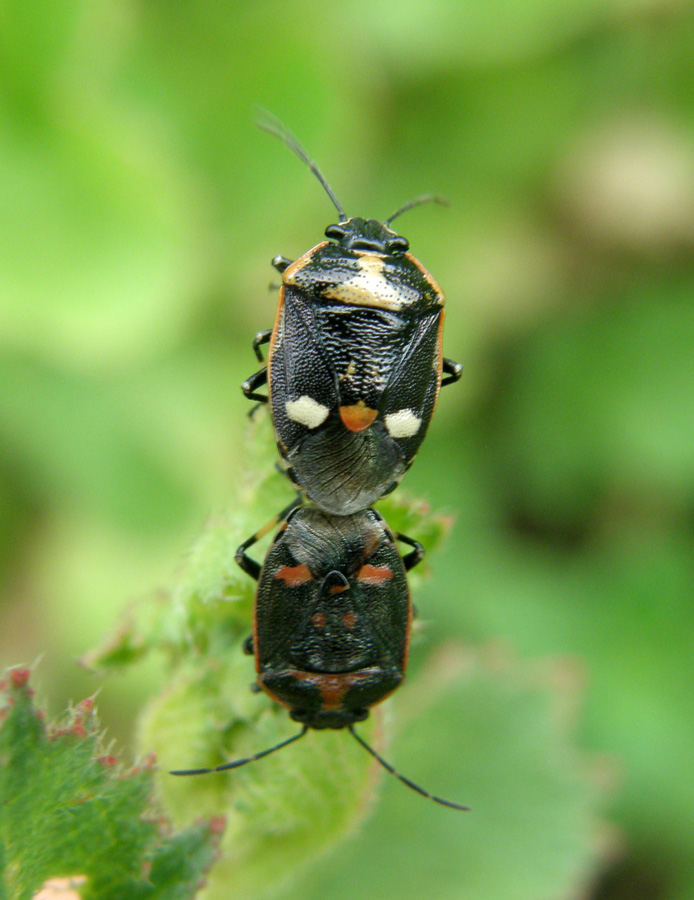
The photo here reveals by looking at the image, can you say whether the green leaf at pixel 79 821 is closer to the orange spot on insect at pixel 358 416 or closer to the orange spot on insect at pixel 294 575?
the orange spot on insect at pixel 294 575

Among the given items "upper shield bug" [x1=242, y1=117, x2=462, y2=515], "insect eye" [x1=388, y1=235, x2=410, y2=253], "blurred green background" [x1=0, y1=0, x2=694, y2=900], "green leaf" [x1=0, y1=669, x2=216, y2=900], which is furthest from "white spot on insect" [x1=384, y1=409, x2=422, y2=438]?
"blurred green background" [x1=0, y1=0, x2=694, y2=900]

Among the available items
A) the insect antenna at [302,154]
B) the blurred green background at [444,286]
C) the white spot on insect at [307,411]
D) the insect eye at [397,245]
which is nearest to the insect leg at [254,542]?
the white spot on insect at [307,411]

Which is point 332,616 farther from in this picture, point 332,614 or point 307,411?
point 307,411

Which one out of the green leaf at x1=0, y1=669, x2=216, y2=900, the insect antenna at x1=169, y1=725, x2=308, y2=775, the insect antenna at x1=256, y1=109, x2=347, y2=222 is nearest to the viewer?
the green leaf at x1=0, y1=669, x2=216, y2=900

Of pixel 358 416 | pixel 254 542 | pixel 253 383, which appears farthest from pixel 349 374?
pixel 254 542

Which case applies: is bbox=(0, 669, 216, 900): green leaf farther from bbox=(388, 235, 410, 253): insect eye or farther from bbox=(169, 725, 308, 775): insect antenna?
bbox=(388, 235, 410, 253): insect eye

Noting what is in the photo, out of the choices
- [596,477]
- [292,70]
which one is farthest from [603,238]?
[292,70]

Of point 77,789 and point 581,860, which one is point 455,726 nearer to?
point 581,860
